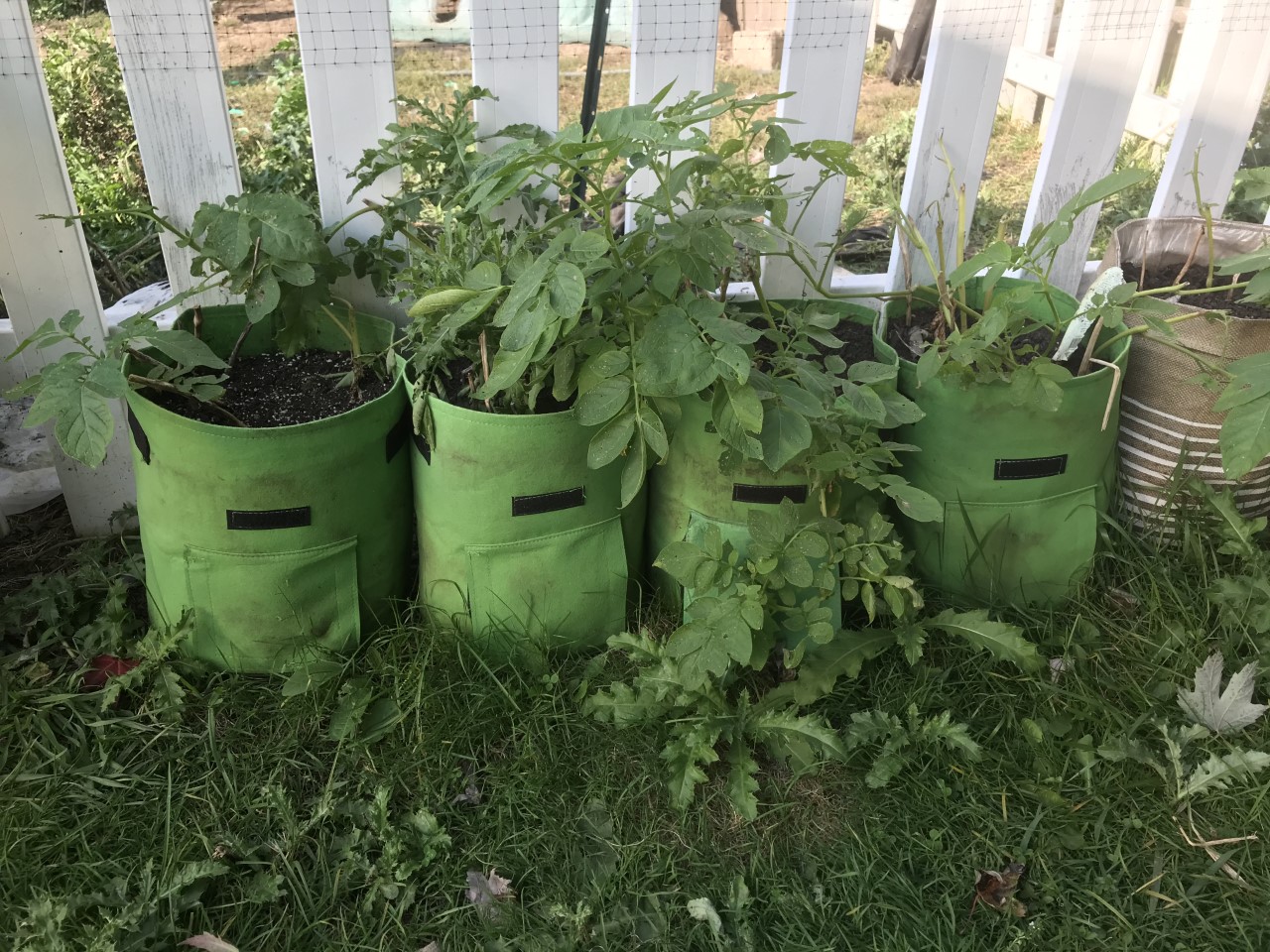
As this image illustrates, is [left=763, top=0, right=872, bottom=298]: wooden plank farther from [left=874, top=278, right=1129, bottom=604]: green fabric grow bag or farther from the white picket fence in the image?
[left=874, top=278, right=1129, bottom=604]: green fabric grow bag

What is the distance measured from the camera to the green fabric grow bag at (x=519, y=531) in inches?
67.7

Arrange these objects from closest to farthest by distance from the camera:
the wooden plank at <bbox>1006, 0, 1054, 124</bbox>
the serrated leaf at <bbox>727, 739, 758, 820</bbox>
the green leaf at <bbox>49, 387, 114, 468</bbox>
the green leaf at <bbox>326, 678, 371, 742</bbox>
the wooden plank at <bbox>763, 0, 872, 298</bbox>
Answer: the green leaf at <bbox>49, 387, 114, 468</bbox>, the serrated leaf at <bbox>727, 739, 758, 820</bbox>, the green leaf at <bbox>326, 678, 371, 742</bbox>, the wooden plank at <bbox>763, 0, 872, 298</bbox>, the wooden plank at <bbox>1006, 0, 1054, 124</bbox>

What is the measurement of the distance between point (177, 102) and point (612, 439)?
1070mm

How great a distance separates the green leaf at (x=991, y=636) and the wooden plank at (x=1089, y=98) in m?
0.93

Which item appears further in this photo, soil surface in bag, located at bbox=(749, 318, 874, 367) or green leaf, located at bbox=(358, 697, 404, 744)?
soil surface in bag, located at bbox=(749, 318, 874, 367)

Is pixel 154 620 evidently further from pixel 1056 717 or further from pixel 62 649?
pixel 1056 717

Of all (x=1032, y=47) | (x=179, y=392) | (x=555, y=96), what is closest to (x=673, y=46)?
(x=555, y=96)

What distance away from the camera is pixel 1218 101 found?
7.34 feet

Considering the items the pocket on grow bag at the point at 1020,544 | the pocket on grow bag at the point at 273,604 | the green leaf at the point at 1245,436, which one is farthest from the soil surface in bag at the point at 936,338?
the pocket on grow bag at the point at 273,604

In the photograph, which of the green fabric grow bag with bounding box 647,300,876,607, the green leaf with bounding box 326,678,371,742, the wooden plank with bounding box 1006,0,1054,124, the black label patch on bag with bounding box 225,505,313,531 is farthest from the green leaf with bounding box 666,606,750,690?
Answer: the wooden plank with bounding box 1006,0,1054,124

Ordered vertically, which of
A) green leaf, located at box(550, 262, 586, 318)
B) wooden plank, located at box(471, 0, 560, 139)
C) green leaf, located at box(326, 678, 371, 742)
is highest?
wooden plank, located at box(471, 0, 560, 139)

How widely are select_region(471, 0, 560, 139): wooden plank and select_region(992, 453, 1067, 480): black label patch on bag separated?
1106mm

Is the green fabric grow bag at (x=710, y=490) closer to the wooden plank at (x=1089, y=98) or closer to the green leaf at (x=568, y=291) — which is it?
the green leaf at (x=568, y=291)

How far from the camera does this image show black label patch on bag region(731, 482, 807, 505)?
6.03ft
